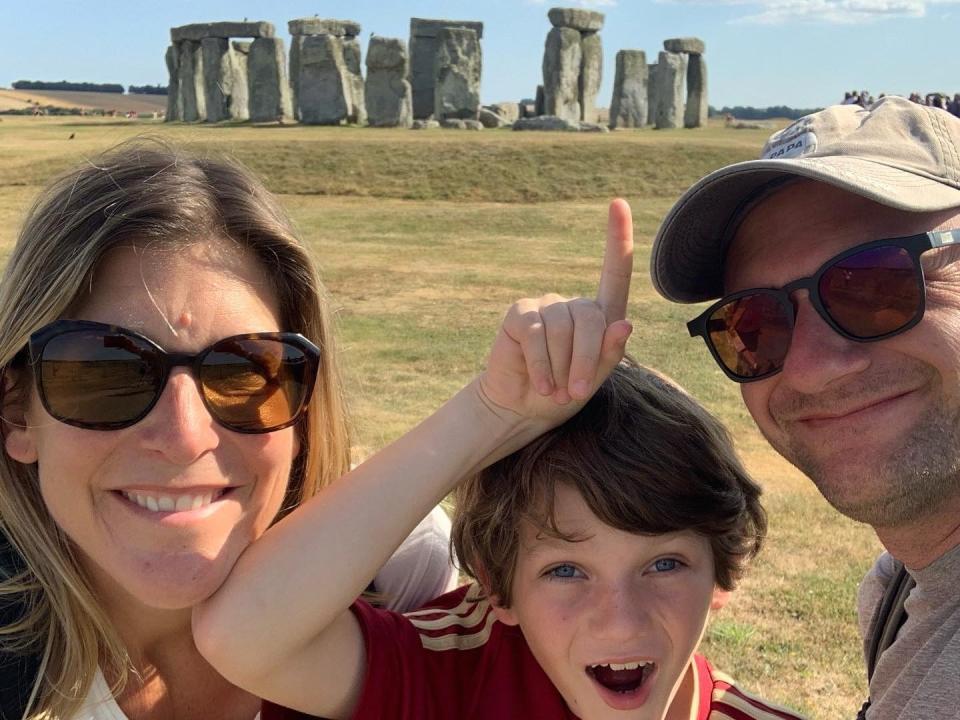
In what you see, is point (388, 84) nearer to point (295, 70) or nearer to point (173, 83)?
point (295, 70)

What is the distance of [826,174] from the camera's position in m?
1.99

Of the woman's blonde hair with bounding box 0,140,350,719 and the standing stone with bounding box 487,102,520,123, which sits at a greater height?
the standing stone with bounding box 487,102,520,123

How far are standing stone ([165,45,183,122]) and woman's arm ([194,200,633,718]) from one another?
33.3m

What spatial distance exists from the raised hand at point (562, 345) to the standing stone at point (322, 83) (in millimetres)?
27943

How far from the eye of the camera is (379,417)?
23.3ft

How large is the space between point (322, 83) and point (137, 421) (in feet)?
92.8

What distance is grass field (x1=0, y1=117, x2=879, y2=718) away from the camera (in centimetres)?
423

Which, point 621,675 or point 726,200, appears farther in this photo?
point 726,200

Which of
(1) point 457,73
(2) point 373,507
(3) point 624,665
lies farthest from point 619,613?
(1) point 457,73

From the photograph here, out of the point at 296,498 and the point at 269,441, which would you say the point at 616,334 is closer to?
the point at 269,441

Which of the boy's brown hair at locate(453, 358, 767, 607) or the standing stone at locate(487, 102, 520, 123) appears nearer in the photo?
the boy's brown hair at locate(453, 358, 767, 607)

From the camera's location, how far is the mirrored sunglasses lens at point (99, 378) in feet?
6.10

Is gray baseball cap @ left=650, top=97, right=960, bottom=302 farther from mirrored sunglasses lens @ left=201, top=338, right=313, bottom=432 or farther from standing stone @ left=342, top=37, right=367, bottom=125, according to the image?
standing stone @ left=342, top=37, right=367, bottom=125

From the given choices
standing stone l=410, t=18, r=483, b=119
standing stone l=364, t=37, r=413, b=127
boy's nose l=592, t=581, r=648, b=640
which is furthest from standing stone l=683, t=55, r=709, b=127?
boy's nose l=592, t=581, r=648, b=640
